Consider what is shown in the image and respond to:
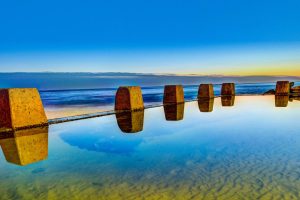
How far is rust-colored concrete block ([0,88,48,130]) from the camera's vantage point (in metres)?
6.04

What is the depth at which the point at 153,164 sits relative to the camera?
360cm

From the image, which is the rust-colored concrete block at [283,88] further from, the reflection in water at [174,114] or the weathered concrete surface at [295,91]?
the reflection in water at [174,114]

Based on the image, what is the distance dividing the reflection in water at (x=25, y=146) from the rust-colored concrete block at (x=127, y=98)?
3.58 meters

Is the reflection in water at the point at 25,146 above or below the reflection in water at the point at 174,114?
above

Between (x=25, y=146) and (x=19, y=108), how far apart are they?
6.10 feet

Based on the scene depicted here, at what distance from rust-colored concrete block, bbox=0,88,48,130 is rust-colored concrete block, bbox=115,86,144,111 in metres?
3.17

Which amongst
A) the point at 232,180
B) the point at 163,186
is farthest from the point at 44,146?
the point at 232,180

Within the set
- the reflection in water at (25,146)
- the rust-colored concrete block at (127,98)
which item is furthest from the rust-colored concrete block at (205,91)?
the reflection in water at (25,146)

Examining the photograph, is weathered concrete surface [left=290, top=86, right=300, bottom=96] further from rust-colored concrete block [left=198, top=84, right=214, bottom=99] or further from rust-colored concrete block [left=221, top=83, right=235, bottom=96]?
rust-colored concrete block [left=198, top=84, right=214, bottom=99]

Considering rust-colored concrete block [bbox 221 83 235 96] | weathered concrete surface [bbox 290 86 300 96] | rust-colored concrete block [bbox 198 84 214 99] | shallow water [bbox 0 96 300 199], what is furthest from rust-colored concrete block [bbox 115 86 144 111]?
weathered concrete surface [bbox 290 86 300 96]

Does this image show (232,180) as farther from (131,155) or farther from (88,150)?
(88,150)

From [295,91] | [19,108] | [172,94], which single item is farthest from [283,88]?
[19,108]

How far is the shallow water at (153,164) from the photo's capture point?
2707mm

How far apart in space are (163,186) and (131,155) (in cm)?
135
